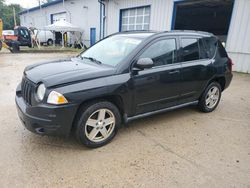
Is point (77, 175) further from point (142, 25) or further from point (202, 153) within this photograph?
point (142, 25)

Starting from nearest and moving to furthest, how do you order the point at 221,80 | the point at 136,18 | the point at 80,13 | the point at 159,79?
the point at 159,79 → the point at 221,80 → the point at 136,18 → the point at 80,13

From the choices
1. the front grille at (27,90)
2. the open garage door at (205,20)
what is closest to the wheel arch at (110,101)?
the front grille at (27,90)

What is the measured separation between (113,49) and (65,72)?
3.71 feet

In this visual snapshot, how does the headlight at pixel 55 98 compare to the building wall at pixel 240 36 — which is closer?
→ the headlight at pixel 55 98

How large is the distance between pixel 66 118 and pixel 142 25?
1297 cm

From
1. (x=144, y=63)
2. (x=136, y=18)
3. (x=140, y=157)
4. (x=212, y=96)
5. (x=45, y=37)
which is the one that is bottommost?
(x=140, y=157)

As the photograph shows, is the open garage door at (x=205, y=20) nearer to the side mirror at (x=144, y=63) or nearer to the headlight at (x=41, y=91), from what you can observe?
the side mirror at (x=144, y=63)

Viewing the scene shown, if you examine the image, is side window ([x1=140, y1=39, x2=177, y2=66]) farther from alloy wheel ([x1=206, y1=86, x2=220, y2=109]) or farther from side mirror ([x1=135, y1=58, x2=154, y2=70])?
alloy wheel ([x1=206, y1=86, x2=220, y2=109])

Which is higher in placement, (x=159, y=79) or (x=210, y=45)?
(x=210, y=45)

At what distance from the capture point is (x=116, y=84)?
10.1ft

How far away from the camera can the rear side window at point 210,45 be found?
4469mm

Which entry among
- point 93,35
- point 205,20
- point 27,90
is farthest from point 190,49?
point 205,20

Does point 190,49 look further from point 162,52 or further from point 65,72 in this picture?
point 65,72

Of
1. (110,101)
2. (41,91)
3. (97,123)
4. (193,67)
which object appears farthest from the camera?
(193,67)
